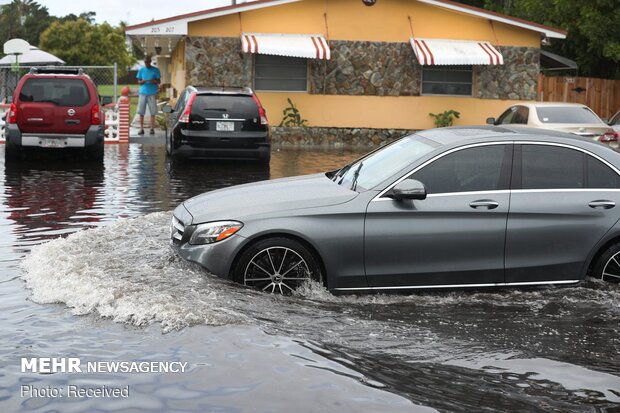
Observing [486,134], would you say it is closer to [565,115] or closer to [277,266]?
[277,266]

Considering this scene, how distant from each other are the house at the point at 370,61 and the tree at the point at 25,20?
2652 inches

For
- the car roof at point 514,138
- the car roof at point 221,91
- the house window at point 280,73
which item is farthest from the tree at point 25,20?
the car roof at point 514,138

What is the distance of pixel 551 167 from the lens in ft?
30.1

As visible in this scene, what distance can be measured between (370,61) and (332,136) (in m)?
2.43

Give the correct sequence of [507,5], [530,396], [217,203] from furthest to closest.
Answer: [507,5] → [217,203] → [530,396]

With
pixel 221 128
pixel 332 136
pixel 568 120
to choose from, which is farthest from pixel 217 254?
pixel 332 136

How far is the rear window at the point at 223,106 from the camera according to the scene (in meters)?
20.0

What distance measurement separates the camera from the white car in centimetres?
2186

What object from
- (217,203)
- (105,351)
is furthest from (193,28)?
(105,351)

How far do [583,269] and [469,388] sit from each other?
2.89 metres

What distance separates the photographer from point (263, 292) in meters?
8.73

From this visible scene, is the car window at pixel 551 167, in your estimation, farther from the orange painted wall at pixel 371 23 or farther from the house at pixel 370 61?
the orange painted wall at pixel 371 23

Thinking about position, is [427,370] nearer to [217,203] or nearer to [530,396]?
[530,396]

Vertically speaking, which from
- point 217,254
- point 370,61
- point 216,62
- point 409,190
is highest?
point 370,61
